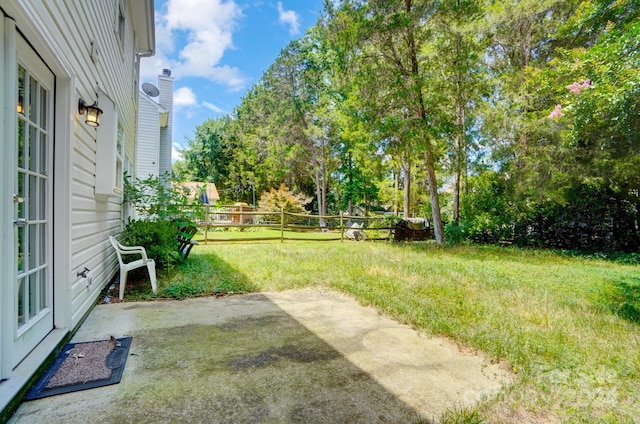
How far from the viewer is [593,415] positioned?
5.69 feet

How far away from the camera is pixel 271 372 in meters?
2.13

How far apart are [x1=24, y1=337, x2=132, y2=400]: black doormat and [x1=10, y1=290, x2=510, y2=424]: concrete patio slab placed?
0.21ft

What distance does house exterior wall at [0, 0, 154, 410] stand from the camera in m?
1.77

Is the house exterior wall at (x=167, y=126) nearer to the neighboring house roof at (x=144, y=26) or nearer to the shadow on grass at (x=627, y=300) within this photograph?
the neighboring house roof at (x=144, y=26)

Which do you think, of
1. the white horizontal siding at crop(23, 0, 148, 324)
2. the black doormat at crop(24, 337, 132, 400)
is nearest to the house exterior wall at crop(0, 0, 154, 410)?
the white horizontal siding at crop(23, 0, 148, 324)

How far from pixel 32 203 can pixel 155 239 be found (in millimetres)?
2798

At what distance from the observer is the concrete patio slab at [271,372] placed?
1691 millimetres

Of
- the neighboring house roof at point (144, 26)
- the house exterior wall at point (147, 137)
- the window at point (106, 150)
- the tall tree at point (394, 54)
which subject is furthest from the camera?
the house exterior wall at point (147, 137)

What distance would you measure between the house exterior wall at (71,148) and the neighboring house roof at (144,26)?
248 cm

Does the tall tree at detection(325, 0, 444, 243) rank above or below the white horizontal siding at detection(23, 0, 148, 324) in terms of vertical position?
above

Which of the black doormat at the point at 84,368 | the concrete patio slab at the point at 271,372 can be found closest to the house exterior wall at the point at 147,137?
the concrete patio slab at the point at 271,372

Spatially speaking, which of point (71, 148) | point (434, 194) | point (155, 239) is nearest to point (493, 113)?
point (434, 194)

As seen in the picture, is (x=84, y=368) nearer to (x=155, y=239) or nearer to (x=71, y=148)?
(x=71, y=148)

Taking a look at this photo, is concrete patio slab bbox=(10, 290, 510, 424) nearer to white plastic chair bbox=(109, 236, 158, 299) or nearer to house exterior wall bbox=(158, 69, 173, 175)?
white plastic chair bbox=(109, 236, 158, 299)
